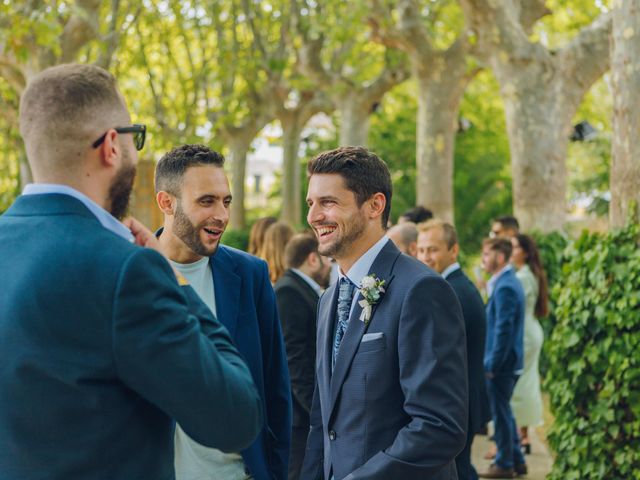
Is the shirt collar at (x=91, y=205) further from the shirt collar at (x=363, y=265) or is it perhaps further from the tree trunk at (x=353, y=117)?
the tree trunk at (x=353, y=117)

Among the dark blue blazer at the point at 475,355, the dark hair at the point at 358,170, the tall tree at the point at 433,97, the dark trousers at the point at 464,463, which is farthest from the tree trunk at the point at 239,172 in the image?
the dark hair at the point at 358,170

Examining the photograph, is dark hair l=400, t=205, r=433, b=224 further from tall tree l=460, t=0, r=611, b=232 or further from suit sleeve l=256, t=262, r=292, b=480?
suit sleeve l=256, t=262, r=292, b=480

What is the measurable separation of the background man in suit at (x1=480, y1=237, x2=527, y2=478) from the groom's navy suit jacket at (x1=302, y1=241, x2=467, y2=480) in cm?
528

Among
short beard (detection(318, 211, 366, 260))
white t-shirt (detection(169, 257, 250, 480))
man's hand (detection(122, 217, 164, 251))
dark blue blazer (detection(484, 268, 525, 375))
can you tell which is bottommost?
dark blue blazer (detection(484, 268, 525, 375))

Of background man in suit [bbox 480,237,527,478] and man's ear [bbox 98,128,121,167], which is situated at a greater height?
man's ear [bbox 98,128,121,167]

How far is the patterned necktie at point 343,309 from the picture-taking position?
3852 mm

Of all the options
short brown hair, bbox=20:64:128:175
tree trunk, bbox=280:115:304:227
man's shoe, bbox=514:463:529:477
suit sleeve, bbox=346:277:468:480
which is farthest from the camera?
tree trunk, bbox=280:115:304:227

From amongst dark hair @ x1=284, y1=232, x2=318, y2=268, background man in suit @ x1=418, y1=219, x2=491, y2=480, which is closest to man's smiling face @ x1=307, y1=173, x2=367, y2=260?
background man in suit @ x1=418, y1=219, x2=491, y2=480

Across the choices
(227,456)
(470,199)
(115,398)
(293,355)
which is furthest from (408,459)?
(470,199)

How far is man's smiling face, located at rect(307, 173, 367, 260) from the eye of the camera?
3889 millimetres

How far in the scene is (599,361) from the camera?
647 cm

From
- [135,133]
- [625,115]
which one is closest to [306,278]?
[625,115]

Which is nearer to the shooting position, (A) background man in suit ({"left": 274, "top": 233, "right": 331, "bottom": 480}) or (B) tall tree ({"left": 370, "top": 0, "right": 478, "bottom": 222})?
(A) background man in suit ({"left": 274, "top": 233, "right": 331, "bottom": 480})

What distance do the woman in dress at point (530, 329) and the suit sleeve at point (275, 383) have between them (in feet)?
21.0
